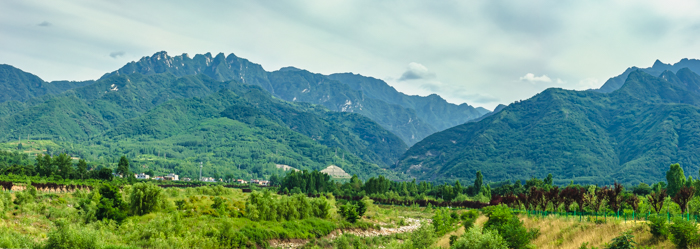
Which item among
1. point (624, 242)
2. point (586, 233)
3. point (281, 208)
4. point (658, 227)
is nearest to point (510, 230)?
point (586, 233)

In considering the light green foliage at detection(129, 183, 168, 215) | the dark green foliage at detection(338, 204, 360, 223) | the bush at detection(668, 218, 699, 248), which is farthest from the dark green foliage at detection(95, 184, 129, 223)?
the bush at detection(668, 218, 699, 248)

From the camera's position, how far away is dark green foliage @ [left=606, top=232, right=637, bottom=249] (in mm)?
33156

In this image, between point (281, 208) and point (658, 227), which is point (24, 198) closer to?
point (281, 208)

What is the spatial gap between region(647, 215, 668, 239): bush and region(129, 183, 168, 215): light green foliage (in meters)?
60.5

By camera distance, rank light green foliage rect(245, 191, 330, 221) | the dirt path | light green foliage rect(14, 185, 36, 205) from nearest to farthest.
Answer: light green foliage rect(14, 185, 36, 205), the dirt path, light green foliage rect(245, 191, 330, 221)

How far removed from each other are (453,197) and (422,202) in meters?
12.7

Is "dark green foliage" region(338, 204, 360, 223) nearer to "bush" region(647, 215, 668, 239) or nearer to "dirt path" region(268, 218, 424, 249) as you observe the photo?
"dirt path" region(268, 218, 424, 249)

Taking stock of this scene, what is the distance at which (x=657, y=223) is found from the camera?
3509 cm

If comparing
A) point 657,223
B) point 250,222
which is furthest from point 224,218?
point 657,223

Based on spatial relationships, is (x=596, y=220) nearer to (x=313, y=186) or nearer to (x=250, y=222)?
(x=250, y=222)

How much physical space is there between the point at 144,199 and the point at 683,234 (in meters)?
63.3

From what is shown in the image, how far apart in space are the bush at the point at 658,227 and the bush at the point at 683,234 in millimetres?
859

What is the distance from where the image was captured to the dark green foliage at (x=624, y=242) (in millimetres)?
33156

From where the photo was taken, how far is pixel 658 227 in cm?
3506
